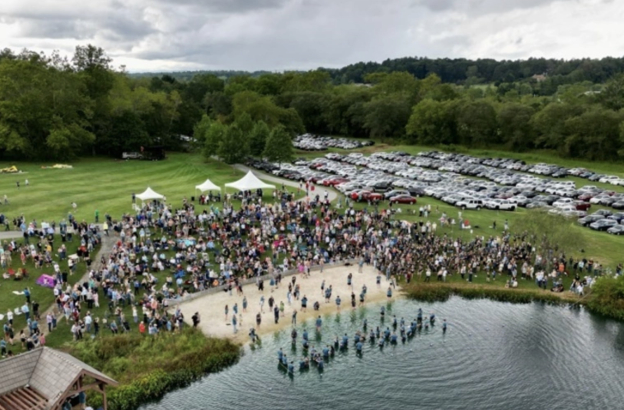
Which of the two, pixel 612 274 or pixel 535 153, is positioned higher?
→ pixel 535 153

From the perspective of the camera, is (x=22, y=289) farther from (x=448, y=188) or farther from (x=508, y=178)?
(x=508, y=178)

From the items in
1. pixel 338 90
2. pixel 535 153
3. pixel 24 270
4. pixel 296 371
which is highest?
pixel 338 90

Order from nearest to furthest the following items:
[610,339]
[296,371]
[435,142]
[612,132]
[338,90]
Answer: [296,371], [610,339], [612,132], [435,142], [338,90]

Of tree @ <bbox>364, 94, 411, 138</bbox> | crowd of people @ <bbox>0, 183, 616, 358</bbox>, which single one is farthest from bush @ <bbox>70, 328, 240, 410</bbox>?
tree @ <bbox>364, 94, 411, 138</bbox>

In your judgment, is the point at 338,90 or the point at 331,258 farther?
the point at 338,90

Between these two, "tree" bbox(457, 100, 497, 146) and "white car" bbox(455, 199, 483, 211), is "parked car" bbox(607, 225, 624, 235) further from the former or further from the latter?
"tree" bbox(457, 100, 497, 146)

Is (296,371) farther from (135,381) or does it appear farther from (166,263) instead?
(166,263)

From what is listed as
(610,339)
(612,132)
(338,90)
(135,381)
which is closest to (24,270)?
(135,381)

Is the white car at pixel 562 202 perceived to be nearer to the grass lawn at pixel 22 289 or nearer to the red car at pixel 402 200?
the red car at pixel 402 200

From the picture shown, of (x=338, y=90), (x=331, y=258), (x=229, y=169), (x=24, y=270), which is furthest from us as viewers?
(x=338, y=90)
